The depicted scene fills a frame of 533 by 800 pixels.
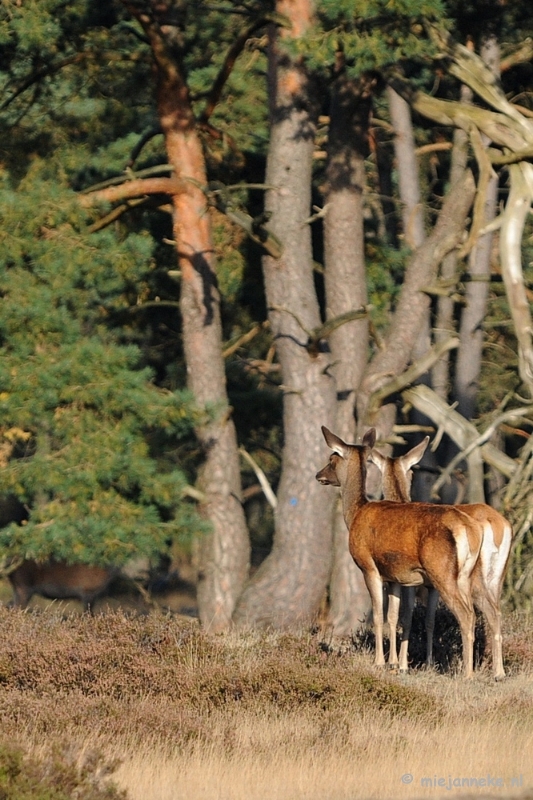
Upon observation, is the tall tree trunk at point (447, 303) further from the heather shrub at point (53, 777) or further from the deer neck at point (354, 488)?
the heather shrub at point (53, 777)

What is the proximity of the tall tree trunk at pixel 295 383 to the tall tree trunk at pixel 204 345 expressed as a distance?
64 cm

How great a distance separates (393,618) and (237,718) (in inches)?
88.3

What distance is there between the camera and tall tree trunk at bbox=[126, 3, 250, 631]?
17.0 metres

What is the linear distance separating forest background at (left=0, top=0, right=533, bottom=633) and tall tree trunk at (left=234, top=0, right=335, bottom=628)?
0.03 metres

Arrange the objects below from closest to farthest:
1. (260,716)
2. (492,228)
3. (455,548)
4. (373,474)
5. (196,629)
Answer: (260,716)
(455,548)
(196,629)
(492,228)
(373,474)

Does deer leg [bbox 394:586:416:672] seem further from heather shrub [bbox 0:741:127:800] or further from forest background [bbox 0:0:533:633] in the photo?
heather shrub [bbox 0:741:127:800]

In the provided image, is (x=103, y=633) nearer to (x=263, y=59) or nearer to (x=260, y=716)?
(x=260, y=716)

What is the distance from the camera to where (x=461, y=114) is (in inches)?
594

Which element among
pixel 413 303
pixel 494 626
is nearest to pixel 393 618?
pixel 494 626

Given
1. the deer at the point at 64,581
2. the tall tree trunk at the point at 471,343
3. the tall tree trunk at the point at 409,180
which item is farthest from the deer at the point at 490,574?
the deer at the point at 64,581

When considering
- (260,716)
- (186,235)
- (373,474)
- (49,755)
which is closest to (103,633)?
(260,716)

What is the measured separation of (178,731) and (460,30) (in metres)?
11.5

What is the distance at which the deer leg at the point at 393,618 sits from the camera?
11188 millimetres

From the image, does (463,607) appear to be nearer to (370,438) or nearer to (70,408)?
(370,438)
